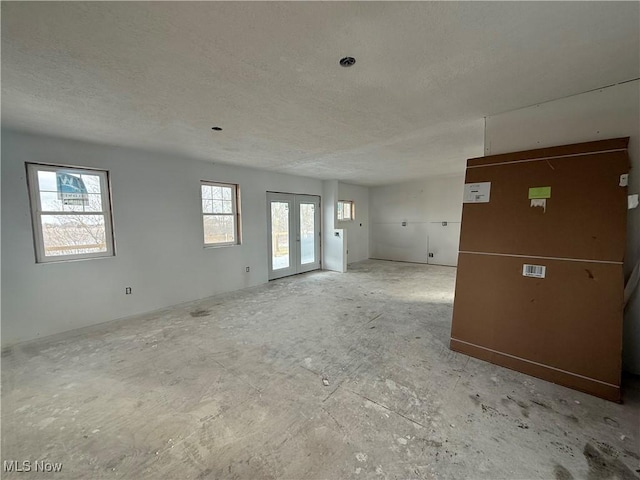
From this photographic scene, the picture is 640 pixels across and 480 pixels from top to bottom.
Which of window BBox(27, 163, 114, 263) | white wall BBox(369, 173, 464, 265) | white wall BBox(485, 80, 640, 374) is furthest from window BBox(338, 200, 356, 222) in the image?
window BBox(27, 163, 114, 263)

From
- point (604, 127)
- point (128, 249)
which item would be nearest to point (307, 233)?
point (128, 249)

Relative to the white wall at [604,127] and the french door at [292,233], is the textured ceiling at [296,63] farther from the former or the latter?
the french door at [292,233]

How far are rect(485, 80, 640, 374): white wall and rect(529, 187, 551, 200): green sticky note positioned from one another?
48cm

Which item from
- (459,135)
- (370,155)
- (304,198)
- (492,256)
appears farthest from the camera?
(304,198)

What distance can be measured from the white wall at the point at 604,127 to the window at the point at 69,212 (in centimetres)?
518

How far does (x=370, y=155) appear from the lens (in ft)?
13.8

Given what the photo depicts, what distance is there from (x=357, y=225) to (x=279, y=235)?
3.18 m

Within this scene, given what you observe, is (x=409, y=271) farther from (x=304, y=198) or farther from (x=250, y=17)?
(x=250, y=17)

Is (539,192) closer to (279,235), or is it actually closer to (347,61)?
(347,61)

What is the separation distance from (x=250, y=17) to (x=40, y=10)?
1026 millimetres

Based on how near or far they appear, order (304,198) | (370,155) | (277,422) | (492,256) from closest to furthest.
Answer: (277,422)
(492,256)
(370,155)
(304,198)

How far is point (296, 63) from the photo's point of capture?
66.1 inches

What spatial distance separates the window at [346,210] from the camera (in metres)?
7.69

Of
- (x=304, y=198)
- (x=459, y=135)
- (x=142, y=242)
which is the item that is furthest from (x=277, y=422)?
(x=304, y=198)
